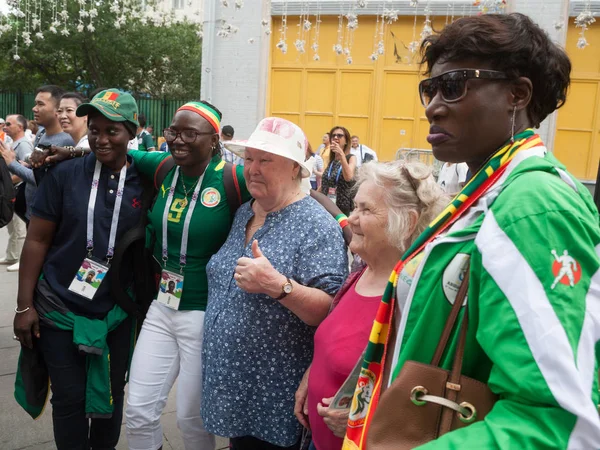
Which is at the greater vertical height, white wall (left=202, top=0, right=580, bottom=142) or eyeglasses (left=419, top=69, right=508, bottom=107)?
white wall (left=202, top=0, right=580, bottom=142)

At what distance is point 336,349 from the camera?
2.22 metres

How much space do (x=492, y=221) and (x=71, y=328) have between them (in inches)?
97.2

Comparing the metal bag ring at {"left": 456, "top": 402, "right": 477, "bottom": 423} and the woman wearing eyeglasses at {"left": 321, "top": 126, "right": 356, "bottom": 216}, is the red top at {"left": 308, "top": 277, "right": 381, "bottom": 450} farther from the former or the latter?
the woman wearing eyeglasses at {"left": 321, "top": 126, "right": 356, "bottom": 216}

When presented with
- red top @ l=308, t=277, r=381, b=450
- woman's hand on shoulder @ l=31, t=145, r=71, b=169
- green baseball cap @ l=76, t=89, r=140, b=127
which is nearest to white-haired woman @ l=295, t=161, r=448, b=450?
red top @ l=308, t=277, r=381, b=450

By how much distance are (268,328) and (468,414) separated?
1589 mm


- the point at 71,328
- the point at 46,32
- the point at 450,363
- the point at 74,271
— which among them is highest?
the point at 46,32

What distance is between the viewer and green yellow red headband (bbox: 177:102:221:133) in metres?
3.17

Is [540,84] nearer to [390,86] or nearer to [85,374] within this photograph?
[85,374]

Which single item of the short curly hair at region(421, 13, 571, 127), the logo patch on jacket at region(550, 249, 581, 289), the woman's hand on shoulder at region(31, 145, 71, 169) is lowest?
the woman's hand on shoulder at region(31, 145, 71, 169)

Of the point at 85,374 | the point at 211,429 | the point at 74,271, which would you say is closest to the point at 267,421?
the point at 211,429

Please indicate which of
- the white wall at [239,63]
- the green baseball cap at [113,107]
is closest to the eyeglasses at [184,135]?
the green baseball cap at [113,107]

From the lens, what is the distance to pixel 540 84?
1335 millimetres

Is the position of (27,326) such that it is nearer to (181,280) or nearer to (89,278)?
(89,278)

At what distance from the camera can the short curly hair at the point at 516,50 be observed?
4.27 feet
